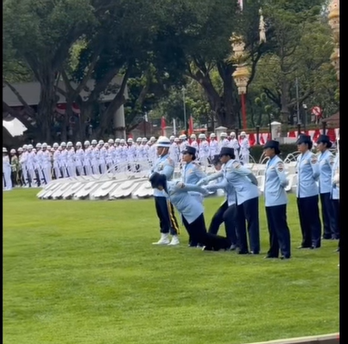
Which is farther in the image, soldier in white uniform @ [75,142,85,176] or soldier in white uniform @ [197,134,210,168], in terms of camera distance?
soldier in white uniform @ [75,142,85,176]

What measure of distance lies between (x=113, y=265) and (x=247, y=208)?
5.83 feet

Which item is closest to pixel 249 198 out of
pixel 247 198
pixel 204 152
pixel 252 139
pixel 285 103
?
pixel 247 198

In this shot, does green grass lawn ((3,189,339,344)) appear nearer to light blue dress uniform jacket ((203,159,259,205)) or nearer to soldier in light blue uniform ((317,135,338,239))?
soldier in light blue uniform ((317,135,338,239))

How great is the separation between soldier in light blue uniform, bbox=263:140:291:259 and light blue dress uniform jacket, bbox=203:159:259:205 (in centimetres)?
34

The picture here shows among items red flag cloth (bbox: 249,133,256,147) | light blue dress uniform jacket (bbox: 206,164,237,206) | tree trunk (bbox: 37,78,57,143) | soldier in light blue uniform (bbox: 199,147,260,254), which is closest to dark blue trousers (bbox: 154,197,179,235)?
light blue dress uniform jacket (bbox: 206,164,237,206)

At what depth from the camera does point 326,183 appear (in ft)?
41.8

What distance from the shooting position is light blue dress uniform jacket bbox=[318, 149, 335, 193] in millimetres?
12383

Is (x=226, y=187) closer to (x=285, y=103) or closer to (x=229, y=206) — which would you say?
(x=229, y=206)

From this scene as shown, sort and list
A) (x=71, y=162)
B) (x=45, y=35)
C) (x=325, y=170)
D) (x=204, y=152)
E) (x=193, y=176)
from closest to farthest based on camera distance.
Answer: (x=325, y=170) → (x=193, y=176) → (x=204, y=152) → (x=71, y=162) → (x=45, y=35)

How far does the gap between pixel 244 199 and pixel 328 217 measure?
2082mm

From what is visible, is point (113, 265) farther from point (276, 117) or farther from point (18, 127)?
point (276, 117)

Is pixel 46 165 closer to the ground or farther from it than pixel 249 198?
closer to the ground

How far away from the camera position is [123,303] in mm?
8688
